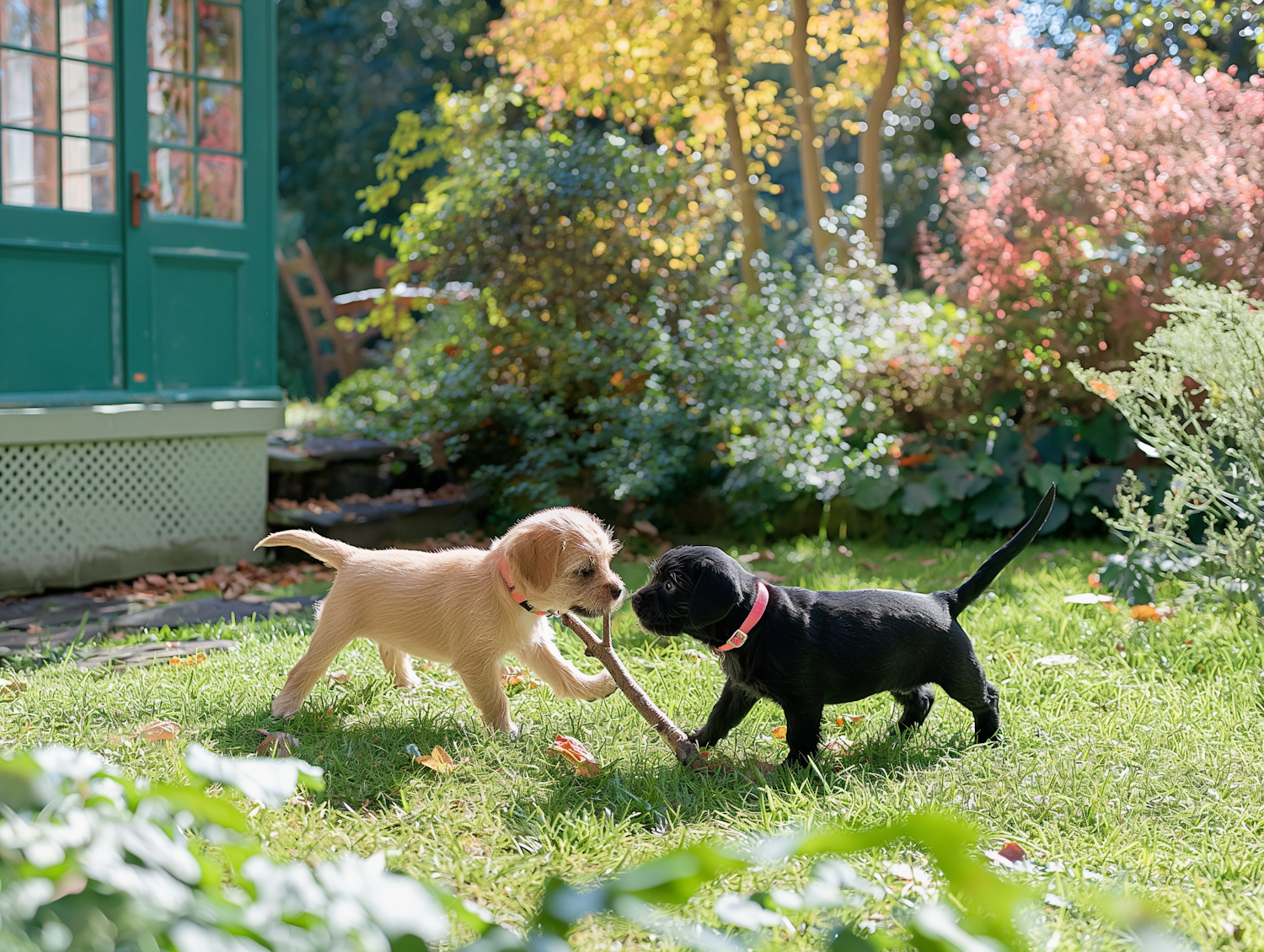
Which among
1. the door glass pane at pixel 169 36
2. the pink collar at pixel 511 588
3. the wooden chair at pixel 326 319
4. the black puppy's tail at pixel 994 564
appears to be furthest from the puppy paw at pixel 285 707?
the wooden chair at pixel 326 319

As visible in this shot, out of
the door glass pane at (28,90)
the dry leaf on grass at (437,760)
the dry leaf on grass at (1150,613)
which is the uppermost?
the door glass pane at (28,90)

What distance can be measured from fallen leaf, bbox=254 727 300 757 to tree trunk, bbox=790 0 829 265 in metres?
6.70

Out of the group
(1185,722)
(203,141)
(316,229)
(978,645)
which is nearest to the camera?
(1185,722)

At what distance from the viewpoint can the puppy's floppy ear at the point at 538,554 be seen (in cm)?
303

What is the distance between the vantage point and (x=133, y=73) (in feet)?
20.3

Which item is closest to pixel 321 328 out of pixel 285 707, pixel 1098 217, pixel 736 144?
pixel 736 144

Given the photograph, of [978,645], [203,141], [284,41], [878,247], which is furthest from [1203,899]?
[284,41]

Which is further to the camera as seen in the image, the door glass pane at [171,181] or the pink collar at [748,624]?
the door glass pane at [171,181]

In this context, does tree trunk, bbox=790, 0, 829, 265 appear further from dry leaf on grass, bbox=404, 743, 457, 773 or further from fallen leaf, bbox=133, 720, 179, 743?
fallen leaf, bbox=133, 720, 179, 743

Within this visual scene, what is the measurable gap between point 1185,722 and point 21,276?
6.06 metres

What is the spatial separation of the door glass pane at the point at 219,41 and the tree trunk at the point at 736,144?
4.33m

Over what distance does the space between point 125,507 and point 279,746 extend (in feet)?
12.2

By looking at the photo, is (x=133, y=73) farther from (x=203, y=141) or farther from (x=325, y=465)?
(x=325, y=465)

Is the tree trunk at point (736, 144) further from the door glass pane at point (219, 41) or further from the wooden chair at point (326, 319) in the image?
the wooden chair at point (326, 319)
